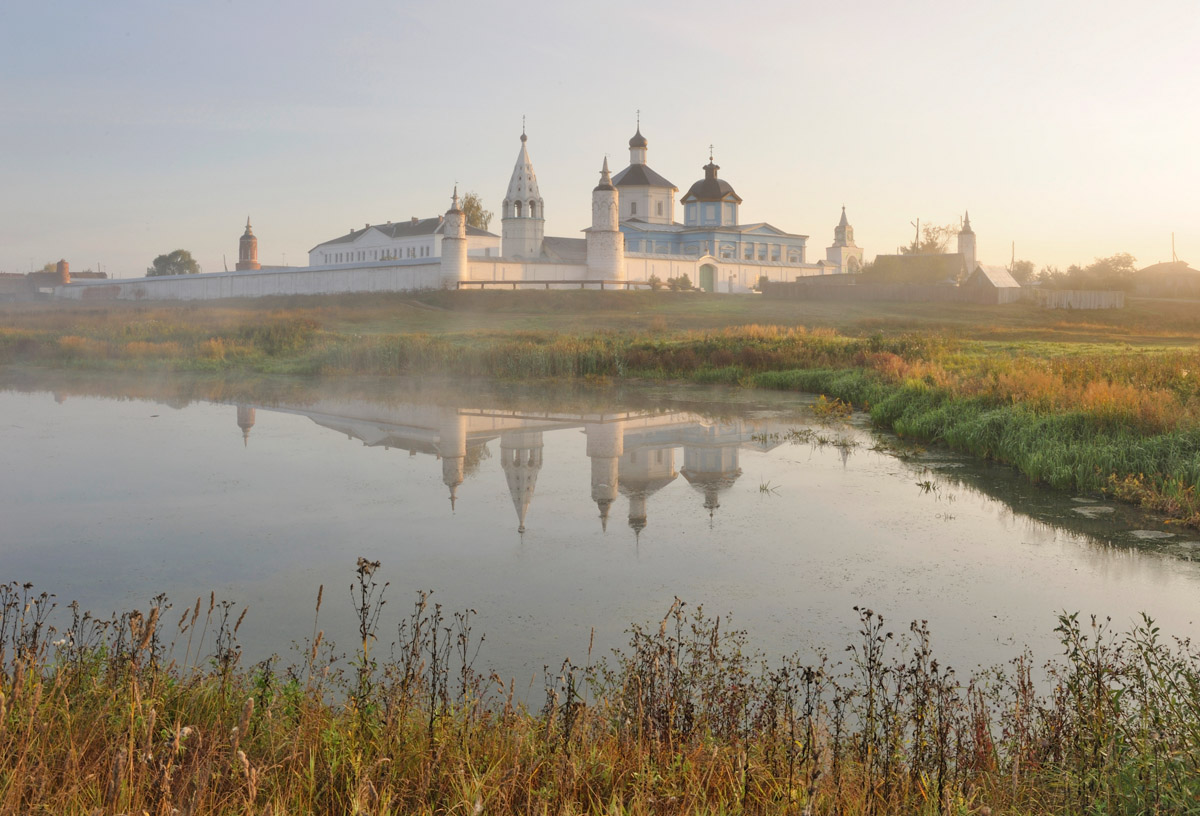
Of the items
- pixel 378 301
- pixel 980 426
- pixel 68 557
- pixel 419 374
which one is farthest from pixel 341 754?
pixel 378 301

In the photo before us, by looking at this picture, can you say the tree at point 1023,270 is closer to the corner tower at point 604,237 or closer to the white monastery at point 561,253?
the white monastery at point 561,253

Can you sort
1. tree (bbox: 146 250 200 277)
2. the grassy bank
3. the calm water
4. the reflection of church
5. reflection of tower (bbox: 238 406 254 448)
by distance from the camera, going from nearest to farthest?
the grassy bank < the calm water < the reflection of church < reflection of tower (bbox: 238 406 254 448) < tree (bbox: 146 250 200 277)

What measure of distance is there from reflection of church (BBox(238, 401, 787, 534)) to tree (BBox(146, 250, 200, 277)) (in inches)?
3356

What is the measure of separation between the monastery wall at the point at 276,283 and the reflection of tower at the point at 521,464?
35998mm

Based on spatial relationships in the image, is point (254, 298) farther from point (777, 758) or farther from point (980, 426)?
point (777, 758)

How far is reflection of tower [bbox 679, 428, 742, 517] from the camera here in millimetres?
10164

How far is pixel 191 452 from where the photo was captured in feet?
40.2

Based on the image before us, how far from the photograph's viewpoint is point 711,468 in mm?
11477

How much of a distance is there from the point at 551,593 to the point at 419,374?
17.1m

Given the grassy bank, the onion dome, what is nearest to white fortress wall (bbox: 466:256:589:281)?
the onion dome

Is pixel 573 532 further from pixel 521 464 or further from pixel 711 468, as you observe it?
pixel 711 468

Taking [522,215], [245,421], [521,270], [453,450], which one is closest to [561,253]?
[522,215]

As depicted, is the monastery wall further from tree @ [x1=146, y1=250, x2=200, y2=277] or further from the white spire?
tree @ [x1=146, y1=250, x2=200, y2=277]

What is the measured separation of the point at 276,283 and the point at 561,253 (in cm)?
1790
